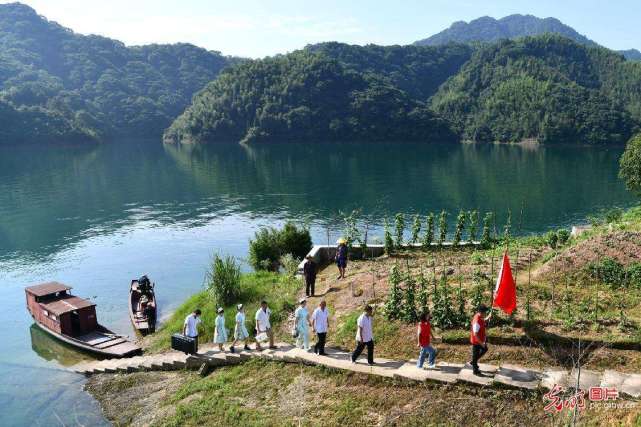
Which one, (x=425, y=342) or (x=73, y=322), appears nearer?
(x=425, y=342)

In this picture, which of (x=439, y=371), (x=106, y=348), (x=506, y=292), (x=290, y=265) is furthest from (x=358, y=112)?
(x=439, y=371)

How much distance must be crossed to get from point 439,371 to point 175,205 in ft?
191

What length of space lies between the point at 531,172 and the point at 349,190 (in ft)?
125

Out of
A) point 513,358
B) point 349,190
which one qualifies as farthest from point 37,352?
point 349,190

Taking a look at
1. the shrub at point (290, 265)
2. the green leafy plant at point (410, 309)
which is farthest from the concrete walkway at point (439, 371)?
the shrub at point (290, 265)

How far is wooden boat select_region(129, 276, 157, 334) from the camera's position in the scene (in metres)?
26.6

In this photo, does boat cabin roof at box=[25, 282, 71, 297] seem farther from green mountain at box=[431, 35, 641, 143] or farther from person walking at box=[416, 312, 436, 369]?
green mountain at box=[431, 35, 641, 143]

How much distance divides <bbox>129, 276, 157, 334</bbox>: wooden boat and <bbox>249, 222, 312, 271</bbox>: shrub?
19.7 feet

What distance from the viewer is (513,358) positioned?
13.0 meters

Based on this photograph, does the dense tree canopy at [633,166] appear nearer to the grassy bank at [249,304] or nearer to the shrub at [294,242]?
the shrub at [294,242]

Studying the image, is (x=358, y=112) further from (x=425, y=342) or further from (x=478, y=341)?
(x=478, y=341)

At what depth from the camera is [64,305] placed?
84.2 feet

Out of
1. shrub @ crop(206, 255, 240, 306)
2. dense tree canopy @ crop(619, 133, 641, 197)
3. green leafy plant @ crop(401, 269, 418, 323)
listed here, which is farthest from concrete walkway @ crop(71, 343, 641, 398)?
dense tree canopy @ crop(619, 133, 641, 197)

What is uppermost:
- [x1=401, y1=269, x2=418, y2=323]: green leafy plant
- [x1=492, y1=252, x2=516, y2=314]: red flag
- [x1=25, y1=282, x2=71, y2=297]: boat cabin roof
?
[x1=492, y1=252, x2=516, y2=314]: red flag
